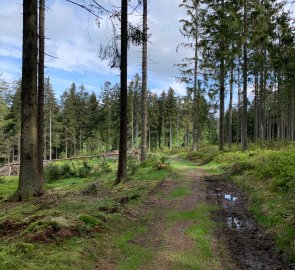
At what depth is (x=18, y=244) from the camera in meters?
5.58

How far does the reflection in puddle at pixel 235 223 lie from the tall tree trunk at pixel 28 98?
19.7 ft

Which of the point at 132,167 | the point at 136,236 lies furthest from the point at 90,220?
the point at 132,167

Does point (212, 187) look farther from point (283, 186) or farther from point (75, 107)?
point (75, 107)

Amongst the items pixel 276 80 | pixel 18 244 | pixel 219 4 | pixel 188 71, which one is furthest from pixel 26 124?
pixel 276 80

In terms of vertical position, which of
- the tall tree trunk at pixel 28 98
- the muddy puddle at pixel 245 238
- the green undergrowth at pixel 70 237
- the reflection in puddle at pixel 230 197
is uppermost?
the tall tree trunk at pixel 28 98

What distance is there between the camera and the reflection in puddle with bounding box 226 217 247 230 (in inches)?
323

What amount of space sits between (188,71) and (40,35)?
71.6ft

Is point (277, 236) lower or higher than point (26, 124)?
lower

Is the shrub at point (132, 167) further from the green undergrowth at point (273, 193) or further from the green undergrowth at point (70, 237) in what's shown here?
the green undergrowth at point (70, 237)

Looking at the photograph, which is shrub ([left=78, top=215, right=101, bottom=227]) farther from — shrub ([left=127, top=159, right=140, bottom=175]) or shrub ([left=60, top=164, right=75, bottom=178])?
shrub ([left=60, top=164, right=75, bottom=178])

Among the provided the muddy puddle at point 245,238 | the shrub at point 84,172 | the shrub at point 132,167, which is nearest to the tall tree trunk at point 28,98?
the muddy puddle at point 245,238

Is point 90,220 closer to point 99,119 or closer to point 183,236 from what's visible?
point 183,236

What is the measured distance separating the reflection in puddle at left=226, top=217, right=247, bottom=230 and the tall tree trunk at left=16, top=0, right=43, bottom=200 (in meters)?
6.01

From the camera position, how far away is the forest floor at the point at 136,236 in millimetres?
5602
